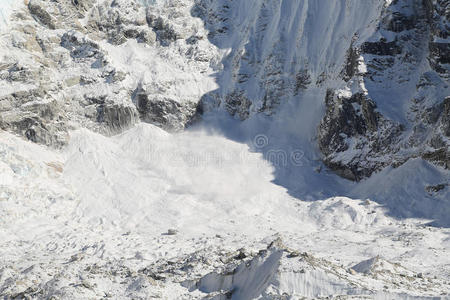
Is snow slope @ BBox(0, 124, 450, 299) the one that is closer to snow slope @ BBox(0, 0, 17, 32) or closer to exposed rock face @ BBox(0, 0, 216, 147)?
exposed rock face @ BBox(0, 0, 216, 147)

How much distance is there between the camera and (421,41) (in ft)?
141

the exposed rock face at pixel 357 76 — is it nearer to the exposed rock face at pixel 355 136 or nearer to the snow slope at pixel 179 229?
the exposed rock face at pixel 355 136

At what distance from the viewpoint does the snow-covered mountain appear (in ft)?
79.3

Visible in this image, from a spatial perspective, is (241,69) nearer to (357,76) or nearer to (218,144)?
(218,144)

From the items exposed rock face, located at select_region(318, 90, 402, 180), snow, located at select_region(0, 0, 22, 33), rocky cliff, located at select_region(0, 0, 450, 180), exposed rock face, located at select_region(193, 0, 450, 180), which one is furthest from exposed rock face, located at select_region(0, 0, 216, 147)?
exposed rock face, located at select_region(318, 90, 402, 180)

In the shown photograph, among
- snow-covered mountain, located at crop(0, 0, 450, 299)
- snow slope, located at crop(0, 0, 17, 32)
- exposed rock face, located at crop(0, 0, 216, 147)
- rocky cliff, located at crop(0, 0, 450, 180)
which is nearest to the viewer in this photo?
snow-covered mountain, located at crop(0, 0, 450, 299)

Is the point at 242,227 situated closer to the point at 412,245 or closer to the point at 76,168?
the point at 412,245

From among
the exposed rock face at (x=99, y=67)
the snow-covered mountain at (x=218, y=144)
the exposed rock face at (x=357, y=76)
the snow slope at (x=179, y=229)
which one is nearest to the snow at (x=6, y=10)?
the snow-covered mountain at (x=218, y=144)

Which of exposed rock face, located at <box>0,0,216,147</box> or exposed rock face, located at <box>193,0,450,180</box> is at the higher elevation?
exposed rock face, located at <box>193,0,450,180</box>

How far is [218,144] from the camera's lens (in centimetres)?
4497

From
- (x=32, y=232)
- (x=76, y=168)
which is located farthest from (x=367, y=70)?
(x=32, y=232)

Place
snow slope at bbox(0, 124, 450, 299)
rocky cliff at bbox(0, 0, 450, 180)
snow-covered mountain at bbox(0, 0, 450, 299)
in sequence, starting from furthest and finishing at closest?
rocky cliff at bbox(0, 0, 450, 180)
snow-covered mountain at bbox(0, 0, 450, 299)
snow slope at bbox(0, 124, 450, 299)

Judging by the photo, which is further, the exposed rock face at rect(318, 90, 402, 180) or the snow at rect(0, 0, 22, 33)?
the snow at rect(0, 0, 22, 33)

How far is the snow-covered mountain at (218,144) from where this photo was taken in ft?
79.3
